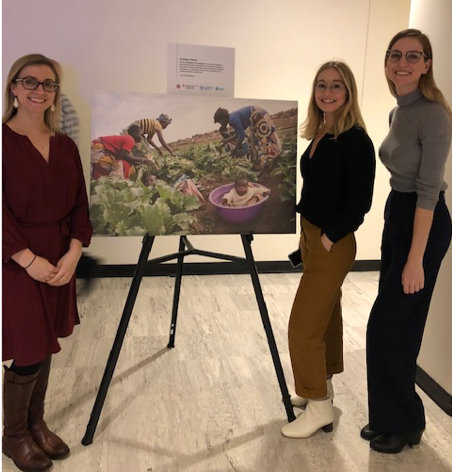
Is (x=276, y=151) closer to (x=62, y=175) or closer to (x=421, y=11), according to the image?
(x=62, y=175)

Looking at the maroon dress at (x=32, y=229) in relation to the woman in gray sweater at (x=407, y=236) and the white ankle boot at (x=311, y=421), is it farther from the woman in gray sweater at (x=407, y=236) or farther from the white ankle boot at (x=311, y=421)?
the woman in gray sweater at (x=407, y=236)

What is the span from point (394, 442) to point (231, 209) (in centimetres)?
110

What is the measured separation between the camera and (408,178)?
1.89m

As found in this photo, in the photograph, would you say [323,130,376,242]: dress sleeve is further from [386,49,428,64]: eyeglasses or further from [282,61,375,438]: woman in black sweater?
[386,49,428,64]: eyeglasses

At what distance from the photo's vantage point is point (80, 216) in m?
1.90

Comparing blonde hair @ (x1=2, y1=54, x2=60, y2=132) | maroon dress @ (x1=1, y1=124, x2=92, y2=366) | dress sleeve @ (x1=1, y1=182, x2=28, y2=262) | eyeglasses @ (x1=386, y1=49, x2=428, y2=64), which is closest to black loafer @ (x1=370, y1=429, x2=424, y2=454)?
maroon dress @ (x1=1, y1=124, x2=92, y2=366)

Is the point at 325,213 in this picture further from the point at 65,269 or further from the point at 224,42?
the point at 224,42

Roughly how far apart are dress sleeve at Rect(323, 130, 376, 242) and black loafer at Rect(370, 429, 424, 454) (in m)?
0.82

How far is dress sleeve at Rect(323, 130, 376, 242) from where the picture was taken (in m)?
1.89

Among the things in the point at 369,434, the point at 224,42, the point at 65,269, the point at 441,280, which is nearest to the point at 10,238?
the point at 65,269

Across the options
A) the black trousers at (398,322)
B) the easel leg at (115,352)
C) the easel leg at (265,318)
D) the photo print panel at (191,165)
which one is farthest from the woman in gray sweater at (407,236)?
the easel leg at (115,352)

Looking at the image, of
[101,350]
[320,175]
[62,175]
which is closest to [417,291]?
[320,175]

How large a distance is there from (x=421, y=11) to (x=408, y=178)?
3.65 feet

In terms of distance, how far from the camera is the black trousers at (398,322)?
1.92m
